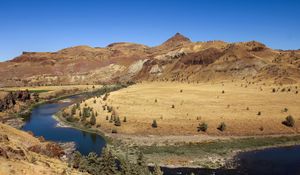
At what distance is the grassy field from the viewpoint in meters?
58.7

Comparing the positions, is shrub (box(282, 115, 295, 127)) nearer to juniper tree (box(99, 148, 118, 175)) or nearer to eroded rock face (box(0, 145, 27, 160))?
juniper tree (box(99, 148, 118, 175))

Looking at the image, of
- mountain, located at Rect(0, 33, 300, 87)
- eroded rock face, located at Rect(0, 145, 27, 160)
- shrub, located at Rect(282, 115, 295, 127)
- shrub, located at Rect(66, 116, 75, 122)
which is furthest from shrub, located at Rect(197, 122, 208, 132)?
mountain, located at Rect(0, 33, 300, 87)

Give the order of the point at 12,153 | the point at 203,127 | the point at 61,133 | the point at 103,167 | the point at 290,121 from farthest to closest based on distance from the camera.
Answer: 1. the point at 61,133
2. the point at 290,121
3. the point at 203,127
4. the point at 103,167
5. the point at 12,153

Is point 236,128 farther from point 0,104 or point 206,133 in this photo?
point 0,104

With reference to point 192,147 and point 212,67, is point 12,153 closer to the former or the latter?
point 192,147

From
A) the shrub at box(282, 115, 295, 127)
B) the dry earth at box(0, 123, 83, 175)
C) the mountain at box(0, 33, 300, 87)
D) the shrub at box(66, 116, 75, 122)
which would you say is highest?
the mountain at box(0, 33, 300, 87)

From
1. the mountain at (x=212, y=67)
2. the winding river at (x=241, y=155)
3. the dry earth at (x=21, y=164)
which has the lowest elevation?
the winding river at (x=241, y=155)

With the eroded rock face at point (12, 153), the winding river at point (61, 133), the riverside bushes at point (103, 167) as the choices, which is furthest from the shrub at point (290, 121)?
the eroded rock face at point (12, 153)

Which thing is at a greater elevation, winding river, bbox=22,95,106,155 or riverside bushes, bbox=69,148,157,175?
riverside bushes, bbox=69,148,157,175

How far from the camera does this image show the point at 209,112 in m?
69.4

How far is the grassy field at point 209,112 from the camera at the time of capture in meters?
58.7

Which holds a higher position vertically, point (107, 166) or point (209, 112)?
point (209, 112)

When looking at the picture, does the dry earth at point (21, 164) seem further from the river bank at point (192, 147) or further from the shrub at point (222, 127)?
the shrub at point (222, 127)

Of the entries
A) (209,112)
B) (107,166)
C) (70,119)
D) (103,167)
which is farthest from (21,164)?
(209,112)
